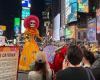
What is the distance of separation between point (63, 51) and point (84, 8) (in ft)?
37.4

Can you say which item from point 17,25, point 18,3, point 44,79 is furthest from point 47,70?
point 18,3

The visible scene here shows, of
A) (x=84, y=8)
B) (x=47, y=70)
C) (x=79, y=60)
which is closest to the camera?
(x=79, y=60)

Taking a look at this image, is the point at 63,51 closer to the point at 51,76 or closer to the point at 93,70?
the point at 51,76

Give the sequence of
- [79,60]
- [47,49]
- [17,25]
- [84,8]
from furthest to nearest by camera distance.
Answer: [17,25], [84,8], [47,49], [79,60]

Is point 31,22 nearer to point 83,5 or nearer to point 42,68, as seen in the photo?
point 42,68

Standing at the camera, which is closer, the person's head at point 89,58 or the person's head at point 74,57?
the person's head at point 74,57

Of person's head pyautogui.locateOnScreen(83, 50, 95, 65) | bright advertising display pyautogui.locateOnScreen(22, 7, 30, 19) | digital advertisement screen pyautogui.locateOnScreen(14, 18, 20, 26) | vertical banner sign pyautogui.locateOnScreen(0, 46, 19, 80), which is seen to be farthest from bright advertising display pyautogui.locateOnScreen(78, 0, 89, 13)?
digital advertisement screen pyautogui.locateOnScreen(14, 18, 20, 26)

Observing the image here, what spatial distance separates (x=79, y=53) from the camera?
12.8ft

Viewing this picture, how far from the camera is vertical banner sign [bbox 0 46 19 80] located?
13.4ft

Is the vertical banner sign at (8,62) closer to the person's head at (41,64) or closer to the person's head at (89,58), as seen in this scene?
the person's head at (41,64)

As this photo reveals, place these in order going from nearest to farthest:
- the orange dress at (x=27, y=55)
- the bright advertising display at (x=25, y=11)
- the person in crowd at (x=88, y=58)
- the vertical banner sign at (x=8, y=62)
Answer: the vertical banner sign at (x=8, y=62) → the person in crowd at (x=88, y=58) → the orange dress at (x=27, y=55) → the bright advertising display at (x=25, y=11)

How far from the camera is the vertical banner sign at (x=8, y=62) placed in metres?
4.09

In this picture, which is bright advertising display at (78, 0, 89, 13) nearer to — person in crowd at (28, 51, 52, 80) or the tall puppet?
the tall puppet

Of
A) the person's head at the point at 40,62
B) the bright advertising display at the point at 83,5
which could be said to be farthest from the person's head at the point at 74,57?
the bright advertising display at the point at 83,5
